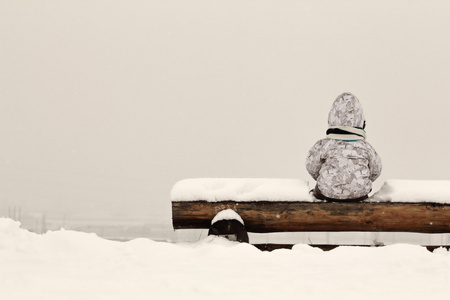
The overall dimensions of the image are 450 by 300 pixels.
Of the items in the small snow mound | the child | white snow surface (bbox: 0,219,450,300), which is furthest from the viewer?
the child

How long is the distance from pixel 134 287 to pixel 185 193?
8.11 ft

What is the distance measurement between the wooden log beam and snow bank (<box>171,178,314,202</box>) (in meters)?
0.07

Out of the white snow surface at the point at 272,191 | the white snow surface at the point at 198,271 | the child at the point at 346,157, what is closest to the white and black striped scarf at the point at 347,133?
the child at the point at 346,157

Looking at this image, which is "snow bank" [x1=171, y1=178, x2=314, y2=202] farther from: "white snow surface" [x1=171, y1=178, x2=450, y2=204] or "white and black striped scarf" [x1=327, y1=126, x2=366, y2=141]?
"white and black striped scarf" [x1=327, y1=126, x2=366, y2=141]

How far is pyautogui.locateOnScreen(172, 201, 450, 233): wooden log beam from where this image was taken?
5.77m

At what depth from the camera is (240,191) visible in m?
5.89

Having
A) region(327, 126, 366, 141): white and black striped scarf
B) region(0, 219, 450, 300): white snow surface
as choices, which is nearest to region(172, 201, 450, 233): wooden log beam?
region(0, 219, 450, 300): white snow surface

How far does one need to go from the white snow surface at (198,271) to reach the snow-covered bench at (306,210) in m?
0.62

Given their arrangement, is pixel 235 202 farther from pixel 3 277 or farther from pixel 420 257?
pixel 3 277

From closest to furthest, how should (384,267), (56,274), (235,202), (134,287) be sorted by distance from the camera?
1. (134,287)
2. (56,274)
3. (384,267)
4. (235,202)

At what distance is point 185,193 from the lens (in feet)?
19.1

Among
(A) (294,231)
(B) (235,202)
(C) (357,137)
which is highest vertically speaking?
(C) (357,137)

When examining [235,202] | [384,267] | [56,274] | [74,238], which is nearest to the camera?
[56,274]

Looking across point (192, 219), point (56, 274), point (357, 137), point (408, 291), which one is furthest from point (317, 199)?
point (56, 274)
